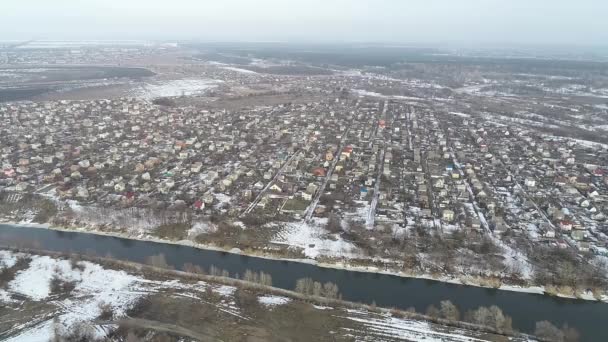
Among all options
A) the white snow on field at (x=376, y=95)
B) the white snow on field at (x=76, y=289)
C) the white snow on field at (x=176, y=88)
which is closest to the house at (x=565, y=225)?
the white snow on field at (x=76, y=289)

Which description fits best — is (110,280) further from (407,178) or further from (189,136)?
(189,136)

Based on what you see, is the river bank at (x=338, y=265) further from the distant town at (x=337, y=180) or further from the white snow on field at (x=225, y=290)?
the white snow on field at (x=225, y=290)

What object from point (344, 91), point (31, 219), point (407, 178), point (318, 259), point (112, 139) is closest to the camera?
point (318, 259)

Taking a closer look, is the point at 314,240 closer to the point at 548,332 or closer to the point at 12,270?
the point at 548,332

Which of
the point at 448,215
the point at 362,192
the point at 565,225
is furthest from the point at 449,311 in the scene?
the point at 362,192

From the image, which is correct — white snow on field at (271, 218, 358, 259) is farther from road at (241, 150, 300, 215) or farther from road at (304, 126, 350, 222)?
road at (241, 150, 300, 215)

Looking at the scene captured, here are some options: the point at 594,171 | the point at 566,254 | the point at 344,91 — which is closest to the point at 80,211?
the point at 566,254
